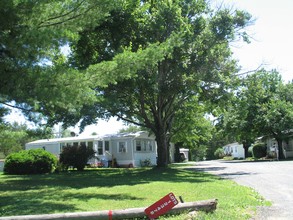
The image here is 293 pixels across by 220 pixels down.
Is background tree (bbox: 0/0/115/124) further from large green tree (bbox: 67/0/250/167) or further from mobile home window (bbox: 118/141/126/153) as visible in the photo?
mobile home window (bbox: 118/141/126/153)

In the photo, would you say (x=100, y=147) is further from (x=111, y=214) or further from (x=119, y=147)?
(x=111, y=214)

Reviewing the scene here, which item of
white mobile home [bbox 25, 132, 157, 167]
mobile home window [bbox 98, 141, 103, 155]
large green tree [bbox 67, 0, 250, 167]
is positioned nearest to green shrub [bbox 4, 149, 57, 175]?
large green tree [bbox 67, 0, 250, 167]

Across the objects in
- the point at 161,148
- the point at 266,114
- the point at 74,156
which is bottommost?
the point at 74,156

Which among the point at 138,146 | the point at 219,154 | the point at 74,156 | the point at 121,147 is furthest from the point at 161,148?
the point at 219,154

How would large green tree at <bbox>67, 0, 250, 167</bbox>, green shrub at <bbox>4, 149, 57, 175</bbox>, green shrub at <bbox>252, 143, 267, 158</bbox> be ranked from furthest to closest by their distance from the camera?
green shrub at <bbox>252, 143, 267, 158</bbox> → green shrub at <bbox>4, 149, 57, 175</bbox> → large green tree at <bbox>67, 0, 250, 167</bbox>

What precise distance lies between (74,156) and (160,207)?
62.5ft

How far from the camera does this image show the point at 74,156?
83.3ft

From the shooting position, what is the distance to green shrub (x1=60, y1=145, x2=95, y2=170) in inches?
997

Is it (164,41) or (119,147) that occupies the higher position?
(164,41)

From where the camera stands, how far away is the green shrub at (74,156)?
997 inches

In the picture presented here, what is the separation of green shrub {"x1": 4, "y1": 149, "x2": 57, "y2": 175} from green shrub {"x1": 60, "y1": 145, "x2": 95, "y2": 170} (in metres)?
1.41

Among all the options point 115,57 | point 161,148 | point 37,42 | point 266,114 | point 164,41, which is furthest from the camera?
point 266,114

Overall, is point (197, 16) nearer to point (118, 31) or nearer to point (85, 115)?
point (118, 31)

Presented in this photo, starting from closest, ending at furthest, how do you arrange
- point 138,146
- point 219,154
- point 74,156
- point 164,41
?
point 164,41, point 74,156, point 138,146, point 219,154
